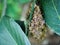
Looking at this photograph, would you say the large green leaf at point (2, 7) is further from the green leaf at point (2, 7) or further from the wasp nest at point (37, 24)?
the wasp nest at point (37, 24)

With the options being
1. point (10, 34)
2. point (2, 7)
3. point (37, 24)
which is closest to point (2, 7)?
point (2, 7)

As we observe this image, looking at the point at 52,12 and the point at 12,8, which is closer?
the point at 12,8

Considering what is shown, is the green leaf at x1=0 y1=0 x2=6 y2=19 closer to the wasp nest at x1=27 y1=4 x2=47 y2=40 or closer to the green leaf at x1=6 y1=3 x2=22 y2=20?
the green leaf at x1=6 y1=3 x2=22 y2=20

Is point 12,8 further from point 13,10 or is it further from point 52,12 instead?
point 52,12

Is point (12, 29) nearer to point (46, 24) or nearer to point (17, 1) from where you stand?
point (17, 1)

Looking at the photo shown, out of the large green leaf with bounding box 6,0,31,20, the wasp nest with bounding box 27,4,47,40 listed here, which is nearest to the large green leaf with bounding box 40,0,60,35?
the wasp nest with bounding box 27,4,47,40
